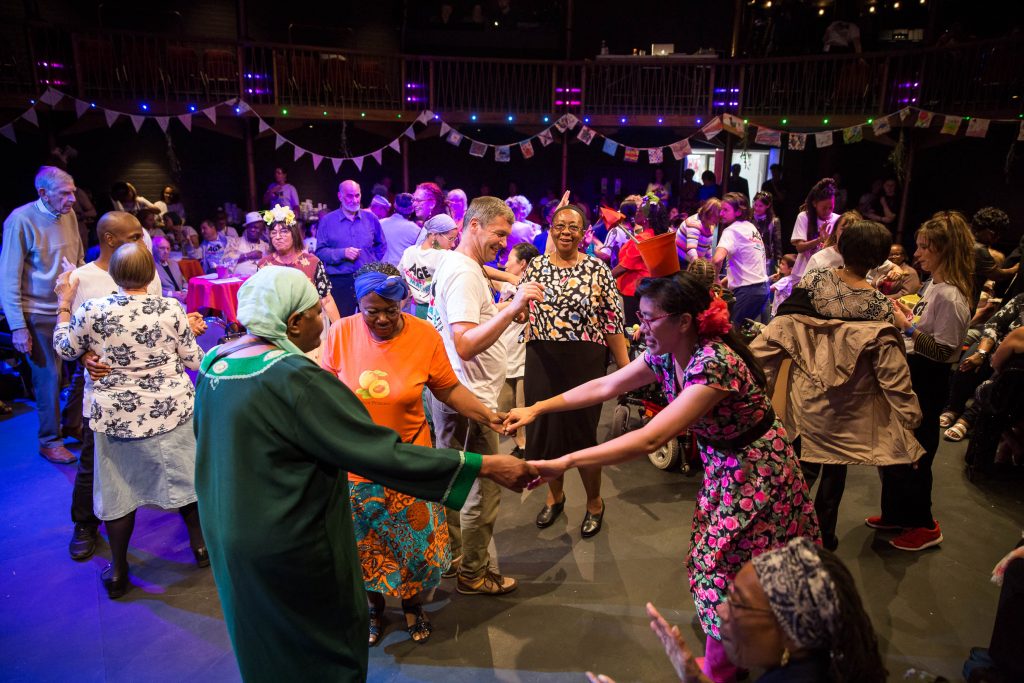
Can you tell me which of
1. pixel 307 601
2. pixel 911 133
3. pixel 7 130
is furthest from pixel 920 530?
pixel 7 130

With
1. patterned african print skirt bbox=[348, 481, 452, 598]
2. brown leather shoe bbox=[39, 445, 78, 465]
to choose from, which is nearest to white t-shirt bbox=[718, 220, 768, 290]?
patterned african print skirt bbox=[348, 481, 452, 598]

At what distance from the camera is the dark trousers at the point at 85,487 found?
3611 mm

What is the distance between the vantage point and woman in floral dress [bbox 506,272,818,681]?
7.24 ft

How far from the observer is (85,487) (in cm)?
368

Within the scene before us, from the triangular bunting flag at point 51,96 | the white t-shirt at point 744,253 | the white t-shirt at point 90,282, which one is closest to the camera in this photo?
the white t-shirt at point 90,282

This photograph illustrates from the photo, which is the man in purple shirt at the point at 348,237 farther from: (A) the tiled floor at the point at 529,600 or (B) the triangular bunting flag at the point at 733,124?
(B) the triangular bunting flag at the point at 733,124

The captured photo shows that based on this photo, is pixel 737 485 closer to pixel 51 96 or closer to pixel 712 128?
pixel 712 128

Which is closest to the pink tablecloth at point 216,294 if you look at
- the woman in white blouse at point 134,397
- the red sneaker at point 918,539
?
the woman in white blouse at point 134,397

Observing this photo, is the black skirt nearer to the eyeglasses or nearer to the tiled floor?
the tiled floor

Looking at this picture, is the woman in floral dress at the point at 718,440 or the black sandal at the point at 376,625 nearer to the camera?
the woman in floral dress at the point at 718,440

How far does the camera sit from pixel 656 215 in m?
9.64

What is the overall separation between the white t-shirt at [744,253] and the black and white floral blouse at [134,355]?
4.85 meters

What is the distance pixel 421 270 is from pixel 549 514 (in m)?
2.22

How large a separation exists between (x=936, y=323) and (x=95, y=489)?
14.3 ft
